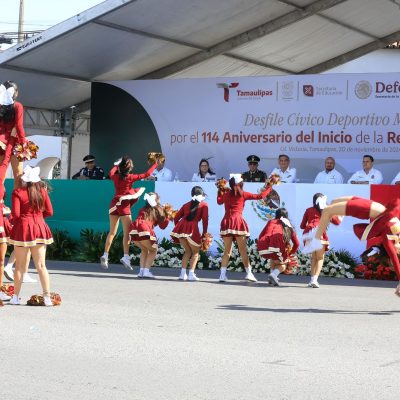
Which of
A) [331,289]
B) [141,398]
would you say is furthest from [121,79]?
[141,398]

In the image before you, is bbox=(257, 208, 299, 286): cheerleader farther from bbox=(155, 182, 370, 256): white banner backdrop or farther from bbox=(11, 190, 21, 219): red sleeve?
bbox=(11, 190, 21, 219): red sleeve

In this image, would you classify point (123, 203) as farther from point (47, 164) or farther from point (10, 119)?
point (47, 164)

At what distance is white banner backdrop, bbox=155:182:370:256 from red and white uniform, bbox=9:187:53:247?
6.99 meters

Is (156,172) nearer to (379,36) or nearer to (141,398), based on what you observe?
(379,36)

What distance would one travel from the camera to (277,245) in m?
14.4

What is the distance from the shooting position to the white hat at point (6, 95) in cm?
1092

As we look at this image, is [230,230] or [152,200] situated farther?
[152,200]

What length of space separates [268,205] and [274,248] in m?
2.80

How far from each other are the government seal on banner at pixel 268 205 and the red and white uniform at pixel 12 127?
22.5ft

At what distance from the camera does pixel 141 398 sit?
20.3ft

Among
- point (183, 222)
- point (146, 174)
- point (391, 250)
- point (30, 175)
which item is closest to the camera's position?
point (30, 175)

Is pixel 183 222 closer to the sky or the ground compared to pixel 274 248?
closer to the sky

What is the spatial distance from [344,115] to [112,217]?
7857 millimetres

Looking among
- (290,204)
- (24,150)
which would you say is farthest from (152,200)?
(24,150)
